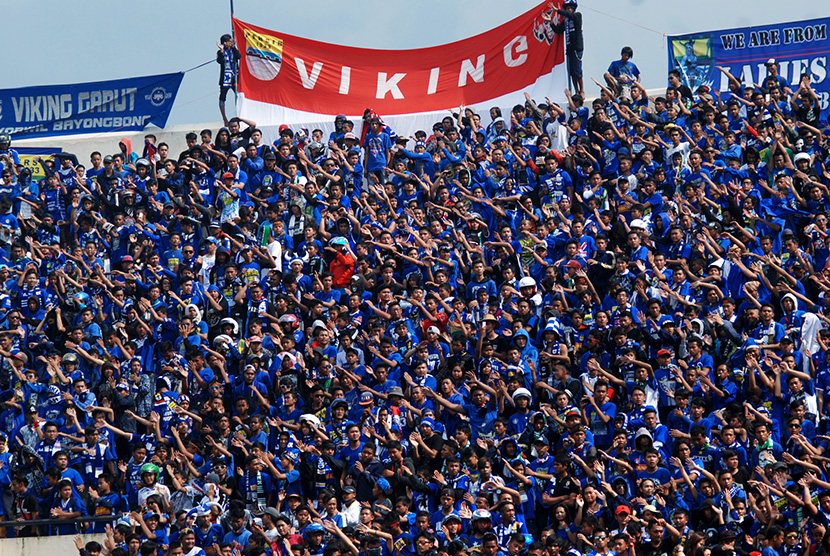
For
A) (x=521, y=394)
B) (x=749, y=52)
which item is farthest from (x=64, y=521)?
(x=749, y=52)

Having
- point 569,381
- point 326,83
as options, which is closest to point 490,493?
point 569,381

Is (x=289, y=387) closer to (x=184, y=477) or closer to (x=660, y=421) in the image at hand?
(x=184, y=477)

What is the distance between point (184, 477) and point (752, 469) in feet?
21.0

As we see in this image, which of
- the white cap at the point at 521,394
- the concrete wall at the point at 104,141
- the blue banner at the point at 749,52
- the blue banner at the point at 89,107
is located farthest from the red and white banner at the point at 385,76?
the white cap at the point at 521,394

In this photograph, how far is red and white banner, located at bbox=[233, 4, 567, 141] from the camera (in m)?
24.8

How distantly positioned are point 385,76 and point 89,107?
5.25 metres

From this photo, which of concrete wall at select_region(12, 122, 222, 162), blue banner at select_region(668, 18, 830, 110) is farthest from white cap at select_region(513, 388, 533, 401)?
concrete wall at select_region(12, 122, 222, 162)

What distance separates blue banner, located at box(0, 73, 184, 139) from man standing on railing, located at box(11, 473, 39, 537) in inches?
387

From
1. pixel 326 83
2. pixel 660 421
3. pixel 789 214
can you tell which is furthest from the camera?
pixel 326 83

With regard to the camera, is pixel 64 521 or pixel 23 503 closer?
pixel 64 521

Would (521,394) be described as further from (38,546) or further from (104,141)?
(104,141)

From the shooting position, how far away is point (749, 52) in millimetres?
23797

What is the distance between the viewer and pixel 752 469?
1505 cm

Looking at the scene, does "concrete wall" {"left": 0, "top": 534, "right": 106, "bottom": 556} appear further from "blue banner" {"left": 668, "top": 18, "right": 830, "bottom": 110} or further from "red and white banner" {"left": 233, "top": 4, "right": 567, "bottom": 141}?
"blue banner" {"left": 668, "top": 18, "right": 830, "bottom": 110}
